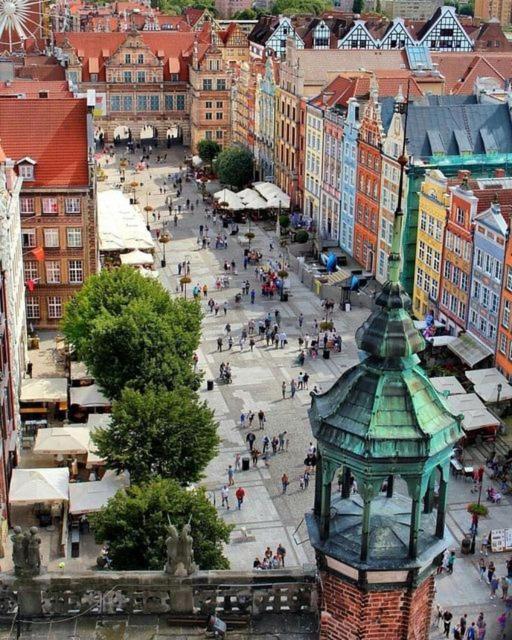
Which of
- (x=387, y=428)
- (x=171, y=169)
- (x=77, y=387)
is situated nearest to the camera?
(x=387, y=428)

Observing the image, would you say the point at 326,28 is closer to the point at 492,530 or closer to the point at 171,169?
the point at 171,169

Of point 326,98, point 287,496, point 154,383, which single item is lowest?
point 287,496

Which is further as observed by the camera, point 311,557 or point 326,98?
point 326,98

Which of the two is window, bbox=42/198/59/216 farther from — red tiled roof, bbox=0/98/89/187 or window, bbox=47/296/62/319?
window, bbox=47/296/62/319

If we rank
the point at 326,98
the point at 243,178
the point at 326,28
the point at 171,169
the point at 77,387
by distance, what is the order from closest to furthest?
the point at 77,387, the point at 326,98, the point at 243,178, the point at 171,169, the point at 326,28

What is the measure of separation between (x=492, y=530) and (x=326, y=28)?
126 m

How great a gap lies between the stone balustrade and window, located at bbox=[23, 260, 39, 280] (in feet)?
181

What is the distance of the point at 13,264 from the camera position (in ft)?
198

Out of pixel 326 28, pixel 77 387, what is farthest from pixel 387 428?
pixel 326 28

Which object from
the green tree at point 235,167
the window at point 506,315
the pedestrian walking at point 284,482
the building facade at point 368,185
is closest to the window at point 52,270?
the pedestrian walking at point 284,482

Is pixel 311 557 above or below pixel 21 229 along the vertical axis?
below

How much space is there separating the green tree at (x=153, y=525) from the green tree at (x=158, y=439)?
5.53 meters

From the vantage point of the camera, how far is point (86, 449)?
52.4 meters

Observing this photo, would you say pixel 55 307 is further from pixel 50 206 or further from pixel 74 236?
pixel 50 206
